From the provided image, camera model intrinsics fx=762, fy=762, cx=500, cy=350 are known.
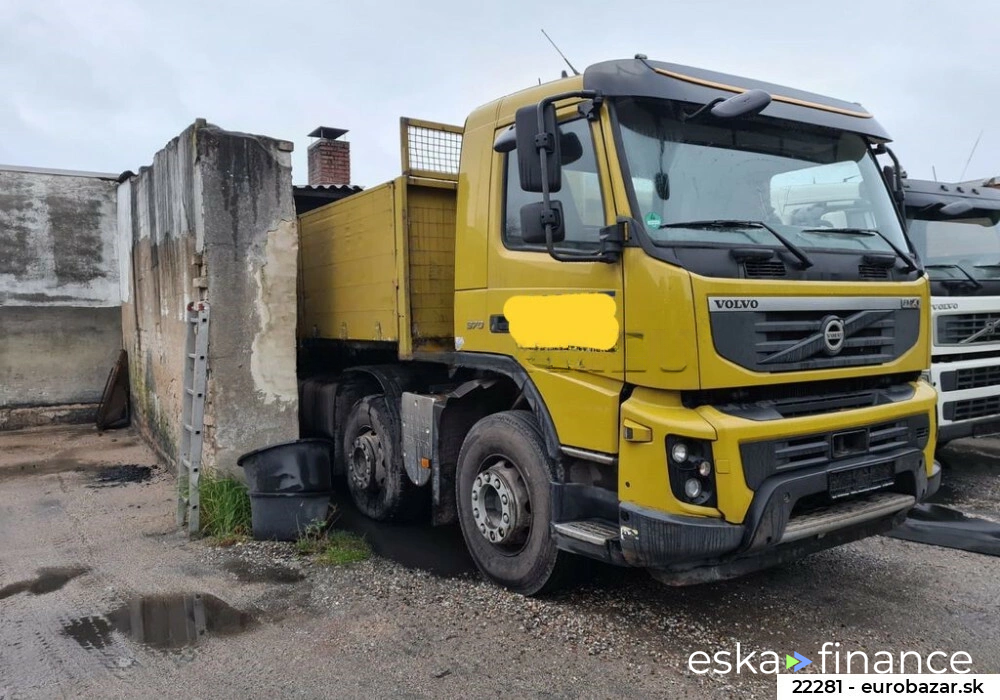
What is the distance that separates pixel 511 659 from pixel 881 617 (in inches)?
81.6

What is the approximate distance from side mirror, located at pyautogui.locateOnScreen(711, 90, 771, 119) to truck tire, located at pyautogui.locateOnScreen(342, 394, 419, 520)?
335cm

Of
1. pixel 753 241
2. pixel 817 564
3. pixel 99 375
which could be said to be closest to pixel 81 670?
pixel 753 241

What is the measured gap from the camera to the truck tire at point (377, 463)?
5.96m

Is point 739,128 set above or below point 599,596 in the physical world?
above

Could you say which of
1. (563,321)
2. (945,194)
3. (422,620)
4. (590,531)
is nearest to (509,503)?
(590,531)

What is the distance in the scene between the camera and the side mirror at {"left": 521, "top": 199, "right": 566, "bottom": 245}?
392 cm

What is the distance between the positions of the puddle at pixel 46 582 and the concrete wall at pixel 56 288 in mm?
6487

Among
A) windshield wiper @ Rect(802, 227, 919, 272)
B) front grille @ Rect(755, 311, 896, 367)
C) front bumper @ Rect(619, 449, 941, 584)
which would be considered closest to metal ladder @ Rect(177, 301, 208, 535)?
front bumper @ Rect(619, 449, 941, 584)

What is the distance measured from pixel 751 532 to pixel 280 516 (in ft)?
11.7

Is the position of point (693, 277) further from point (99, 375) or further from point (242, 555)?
point (99, 375)

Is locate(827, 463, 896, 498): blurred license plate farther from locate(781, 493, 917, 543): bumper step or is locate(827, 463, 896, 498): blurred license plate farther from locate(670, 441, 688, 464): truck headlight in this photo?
locate(670, 441, 688, 464): truck headlight

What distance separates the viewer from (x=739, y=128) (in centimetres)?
404

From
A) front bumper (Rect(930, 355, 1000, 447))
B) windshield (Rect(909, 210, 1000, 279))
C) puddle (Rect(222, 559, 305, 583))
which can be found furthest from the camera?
windshield (Rect(909, 210, 1000, 279))

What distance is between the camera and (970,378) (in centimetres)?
659
